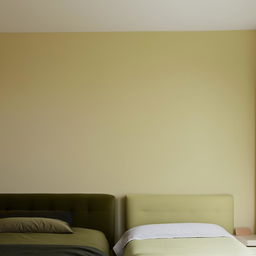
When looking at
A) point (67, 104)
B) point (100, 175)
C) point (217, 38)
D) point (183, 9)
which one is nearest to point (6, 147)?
point (67, 104)

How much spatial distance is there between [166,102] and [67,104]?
1.00 metres

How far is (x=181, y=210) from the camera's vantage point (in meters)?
3.64

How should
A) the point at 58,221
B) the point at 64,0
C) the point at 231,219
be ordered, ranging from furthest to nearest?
the point at 231,219, the point at 58,221, the point at 64,0

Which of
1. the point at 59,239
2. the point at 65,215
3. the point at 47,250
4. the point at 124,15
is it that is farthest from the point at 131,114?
the point at 47,250

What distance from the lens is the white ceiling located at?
3.12 m

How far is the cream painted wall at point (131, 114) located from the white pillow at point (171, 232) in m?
0.45

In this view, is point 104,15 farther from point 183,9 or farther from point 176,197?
point 176,197

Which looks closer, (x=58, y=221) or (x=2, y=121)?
(x=58, y=221)

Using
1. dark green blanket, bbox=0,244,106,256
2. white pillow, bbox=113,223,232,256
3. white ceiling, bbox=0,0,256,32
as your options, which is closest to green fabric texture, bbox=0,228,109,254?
dark green blanket, bbox=0,244,106,256

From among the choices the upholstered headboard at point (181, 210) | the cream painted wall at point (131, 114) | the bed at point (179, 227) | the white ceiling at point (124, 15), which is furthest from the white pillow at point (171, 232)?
the white ceiling at point (124, 15)

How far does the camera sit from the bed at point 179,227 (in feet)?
9.23

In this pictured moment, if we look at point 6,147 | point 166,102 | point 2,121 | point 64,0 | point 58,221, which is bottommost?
point 58,221

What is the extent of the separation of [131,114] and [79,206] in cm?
104

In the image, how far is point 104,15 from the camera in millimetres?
3391
